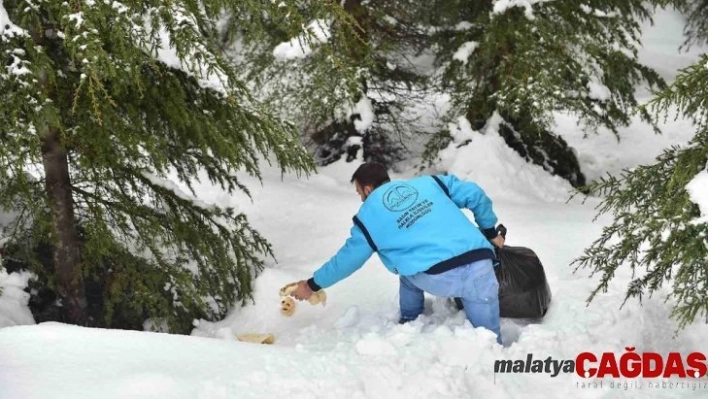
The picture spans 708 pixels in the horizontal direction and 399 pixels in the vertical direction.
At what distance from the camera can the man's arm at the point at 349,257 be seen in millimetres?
4426

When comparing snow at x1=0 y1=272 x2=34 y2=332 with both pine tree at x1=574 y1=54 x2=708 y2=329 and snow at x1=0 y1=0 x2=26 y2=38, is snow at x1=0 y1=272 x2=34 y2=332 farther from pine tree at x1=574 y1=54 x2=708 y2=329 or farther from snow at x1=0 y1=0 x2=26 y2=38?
pine tree at x1=574 y1=54 x2=708 y2=329

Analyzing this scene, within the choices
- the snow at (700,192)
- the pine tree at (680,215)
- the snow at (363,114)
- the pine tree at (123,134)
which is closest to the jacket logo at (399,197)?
the pine tree at (123,134)

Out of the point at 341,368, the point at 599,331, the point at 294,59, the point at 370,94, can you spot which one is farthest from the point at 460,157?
the point at 341,368

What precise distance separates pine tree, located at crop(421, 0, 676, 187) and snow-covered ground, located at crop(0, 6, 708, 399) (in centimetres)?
165

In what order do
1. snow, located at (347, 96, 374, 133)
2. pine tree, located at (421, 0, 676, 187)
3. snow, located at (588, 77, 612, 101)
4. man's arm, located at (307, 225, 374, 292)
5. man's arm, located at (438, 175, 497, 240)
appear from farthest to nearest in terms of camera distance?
1. snow, located at (347, 96, 374, 133)
2. snow, located at (588, 77, 612, 101)
3. pine tree, located at (421, 0, 676, 187)
4. man's arm, located at (438, 175, 497, 240)
5. man's arm, located at (307, 225, 374, 292)

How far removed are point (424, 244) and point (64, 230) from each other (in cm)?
290

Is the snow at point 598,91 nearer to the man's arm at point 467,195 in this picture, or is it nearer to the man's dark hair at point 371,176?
the man's arm at point 467,195

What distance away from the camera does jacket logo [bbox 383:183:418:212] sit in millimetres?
4352

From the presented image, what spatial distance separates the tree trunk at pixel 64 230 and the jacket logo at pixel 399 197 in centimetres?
244

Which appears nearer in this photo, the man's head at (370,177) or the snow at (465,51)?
the man's head at (370,177)

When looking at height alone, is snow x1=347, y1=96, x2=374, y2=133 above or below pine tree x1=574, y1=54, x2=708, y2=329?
above

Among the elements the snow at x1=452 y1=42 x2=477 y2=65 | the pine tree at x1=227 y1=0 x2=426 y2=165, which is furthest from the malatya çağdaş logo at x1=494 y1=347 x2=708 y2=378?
the snow at x1=452 y1=42 x2=477 y2=65

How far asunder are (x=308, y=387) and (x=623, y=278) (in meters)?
3.11

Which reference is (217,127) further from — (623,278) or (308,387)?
(623,278)
